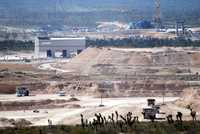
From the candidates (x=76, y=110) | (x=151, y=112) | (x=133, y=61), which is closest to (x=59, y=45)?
(x=133, y=61)

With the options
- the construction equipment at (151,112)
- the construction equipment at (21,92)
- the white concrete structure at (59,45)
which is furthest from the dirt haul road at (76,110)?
the white concrete structure at (59,45)

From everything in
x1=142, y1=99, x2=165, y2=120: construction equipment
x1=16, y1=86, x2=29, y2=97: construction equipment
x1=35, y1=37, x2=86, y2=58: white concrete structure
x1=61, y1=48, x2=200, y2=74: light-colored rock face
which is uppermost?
x1=35, y1=37, x2=86, y2=58: white concrete structure

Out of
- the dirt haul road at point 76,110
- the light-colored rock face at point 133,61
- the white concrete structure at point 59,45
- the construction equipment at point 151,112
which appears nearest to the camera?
the construction equipment at point 151,112

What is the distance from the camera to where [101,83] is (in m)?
89.4

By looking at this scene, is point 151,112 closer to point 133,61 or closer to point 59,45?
point 133,61

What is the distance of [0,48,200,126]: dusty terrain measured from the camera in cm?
7288

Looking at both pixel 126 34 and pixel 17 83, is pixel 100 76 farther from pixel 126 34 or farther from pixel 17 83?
pixel 126 34

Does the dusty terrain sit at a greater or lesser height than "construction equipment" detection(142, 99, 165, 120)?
greater

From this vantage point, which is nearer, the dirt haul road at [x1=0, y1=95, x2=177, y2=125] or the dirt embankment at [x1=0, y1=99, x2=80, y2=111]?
the dirt haul road at [x1=0, y1=95, x2=177, y2=125]

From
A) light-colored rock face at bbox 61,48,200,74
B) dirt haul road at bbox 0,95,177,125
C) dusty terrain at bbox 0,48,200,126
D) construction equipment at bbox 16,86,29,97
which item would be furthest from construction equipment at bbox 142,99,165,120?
light-colored rock face at bbox 61,48,200,74

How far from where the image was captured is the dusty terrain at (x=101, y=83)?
72.9 metres

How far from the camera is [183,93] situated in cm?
8319

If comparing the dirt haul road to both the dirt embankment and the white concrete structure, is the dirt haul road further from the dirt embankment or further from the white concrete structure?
the white concrete structure

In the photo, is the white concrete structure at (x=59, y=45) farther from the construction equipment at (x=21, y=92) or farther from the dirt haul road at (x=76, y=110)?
the dirt haul road at (x=76, y=110)
